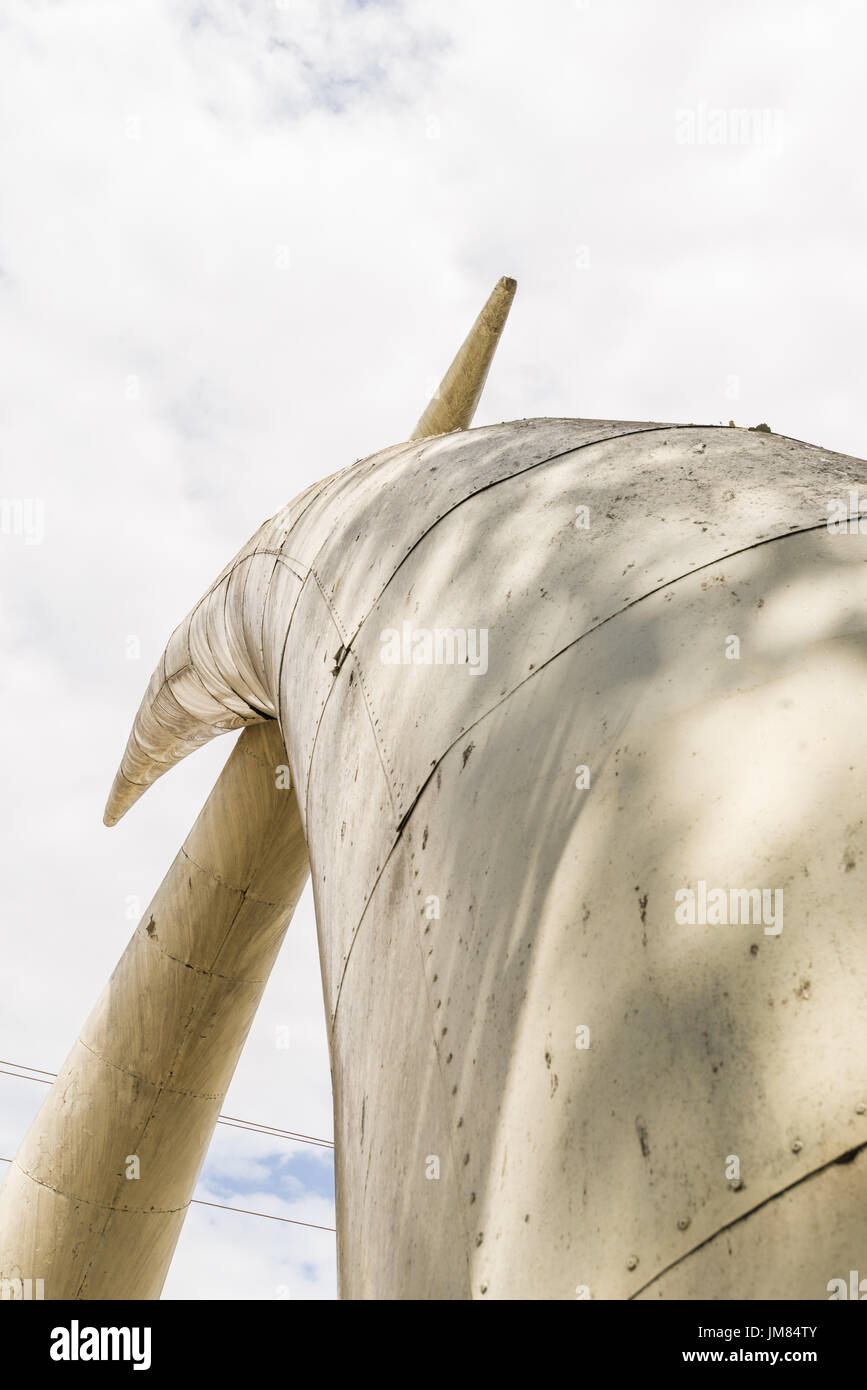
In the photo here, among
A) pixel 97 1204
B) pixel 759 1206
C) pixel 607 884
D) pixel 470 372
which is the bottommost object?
pixel 759 1206

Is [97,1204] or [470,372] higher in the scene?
[470,372]

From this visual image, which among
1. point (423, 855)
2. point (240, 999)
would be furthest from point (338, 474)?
point (240, 999)

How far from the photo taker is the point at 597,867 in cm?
154

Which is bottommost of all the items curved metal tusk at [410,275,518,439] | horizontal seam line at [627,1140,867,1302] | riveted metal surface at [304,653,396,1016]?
horizontal seam line at [627,1140,867,1302]

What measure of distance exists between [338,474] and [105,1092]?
601 centimetres

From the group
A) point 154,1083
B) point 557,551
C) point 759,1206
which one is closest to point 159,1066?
point 154,1083

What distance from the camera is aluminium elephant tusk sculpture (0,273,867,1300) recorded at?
119 cm

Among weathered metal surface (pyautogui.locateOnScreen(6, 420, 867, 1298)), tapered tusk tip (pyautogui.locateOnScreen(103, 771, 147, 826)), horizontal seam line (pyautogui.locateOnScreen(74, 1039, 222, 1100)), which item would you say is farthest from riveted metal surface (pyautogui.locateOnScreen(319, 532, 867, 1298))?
tapered tusk tip (pyautogui.locateOnScreen(103, 771, 147, 826))

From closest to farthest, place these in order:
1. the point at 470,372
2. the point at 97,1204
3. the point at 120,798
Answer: the point at 97,1204
the point at 470,372
the point at 120,798

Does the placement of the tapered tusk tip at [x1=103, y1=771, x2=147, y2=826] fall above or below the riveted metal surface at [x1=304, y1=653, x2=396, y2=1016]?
above

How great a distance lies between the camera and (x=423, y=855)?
78.7 inches

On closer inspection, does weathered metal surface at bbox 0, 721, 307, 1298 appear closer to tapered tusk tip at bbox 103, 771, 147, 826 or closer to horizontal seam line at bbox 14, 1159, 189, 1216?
horizontal seam line at bbox 14, 1159, 189, 1216

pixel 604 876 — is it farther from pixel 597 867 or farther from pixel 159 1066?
pixel 159 1066
